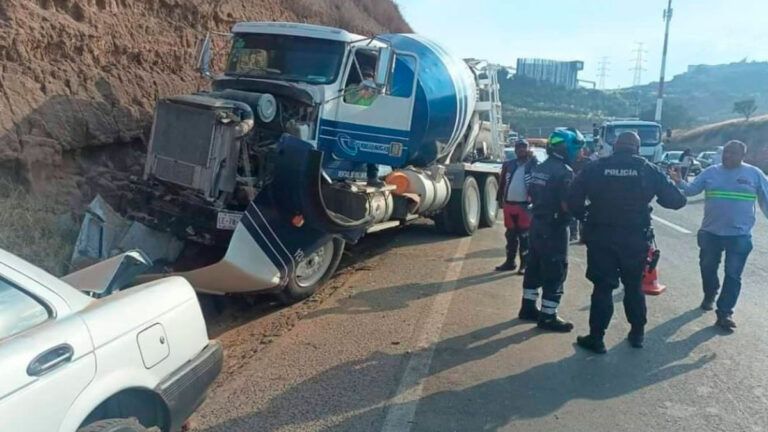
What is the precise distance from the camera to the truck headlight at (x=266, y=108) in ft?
24.5

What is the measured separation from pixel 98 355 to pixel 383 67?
6.07 m

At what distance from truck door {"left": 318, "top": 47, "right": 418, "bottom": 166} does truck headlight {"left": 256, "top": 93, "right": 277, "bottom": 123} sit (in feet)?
2.58

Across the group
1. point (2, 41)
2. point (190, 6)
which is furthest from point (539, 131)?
point (2, 41)

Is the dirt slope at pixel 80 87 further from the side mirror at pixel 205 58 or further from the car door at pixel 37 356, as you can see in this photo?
the car door at pixel 37 356

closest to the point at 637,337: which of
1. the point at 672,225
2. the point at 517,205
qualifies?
the point at 517,205

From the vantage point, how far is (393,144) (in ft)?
30.3

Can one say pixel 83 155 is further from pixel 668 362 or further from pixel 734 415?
pixel 734 415

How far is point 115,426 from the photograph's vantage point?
2.87 metres

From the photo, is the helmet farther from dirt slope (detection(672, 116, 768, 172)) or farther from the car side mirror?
dirt slope (detection(672, 116, 768, 172))

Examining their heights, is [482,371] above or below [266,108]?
below

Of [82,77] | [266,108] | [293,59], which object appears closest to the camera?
[266,108]

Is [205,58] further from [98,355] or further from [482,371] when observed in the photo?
[98,355]

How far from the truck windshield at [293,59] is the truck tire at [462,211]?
3.78m

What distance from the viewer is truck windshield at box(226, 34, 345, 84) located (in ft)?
27.7
